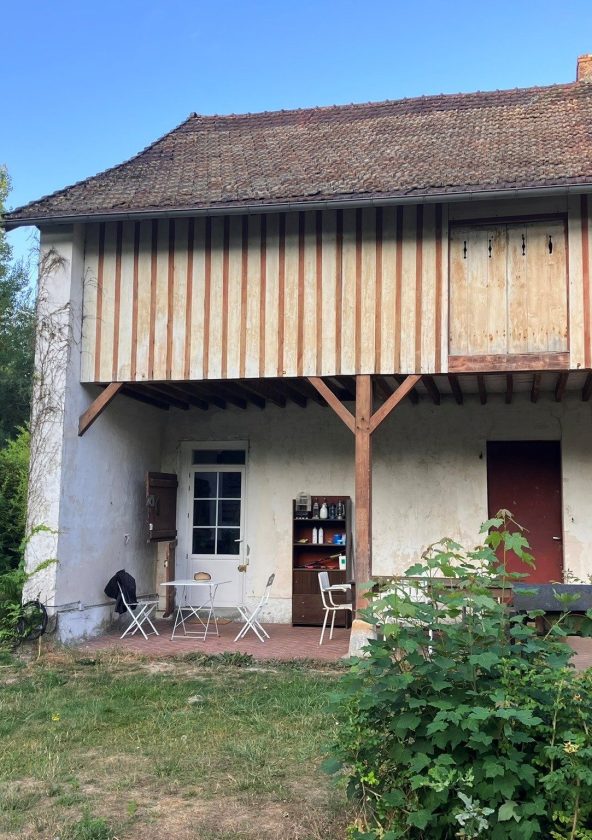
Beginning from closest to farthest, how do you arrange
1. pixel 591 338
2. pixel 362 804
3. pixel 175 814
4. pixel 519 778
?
pixel 519 778
pixel 362 804
pixel 175 814
pixel 591 338

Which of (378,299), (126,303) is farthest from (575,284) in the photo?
(126,303)

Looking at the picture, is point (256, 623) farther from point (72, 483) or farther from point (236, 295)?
point (236, 295)

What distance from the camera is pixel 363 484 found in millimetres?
7680

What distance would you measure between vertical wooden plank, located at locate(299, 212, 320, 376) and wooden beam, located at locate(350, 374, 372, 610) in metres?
0.58

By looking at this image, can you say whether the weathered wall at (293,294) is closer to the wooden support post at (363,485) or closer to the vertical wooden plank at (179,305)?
the vertical wooden plank at (179,305)

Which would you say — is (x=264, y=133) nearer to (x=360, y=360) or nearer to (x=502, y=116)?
(x=502, y=116)

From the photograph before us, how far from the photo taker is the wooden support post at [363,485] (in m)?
7.48

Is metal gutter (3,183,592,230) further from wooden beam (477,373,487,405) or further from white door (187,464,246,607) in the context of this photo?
white door (187,464,246,607)

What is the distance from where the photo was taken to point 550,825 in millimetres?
2691

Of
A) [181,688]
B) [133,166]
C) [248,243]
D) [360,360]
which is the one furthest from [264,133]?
[181,688]

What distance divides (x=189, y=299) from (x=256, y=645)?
3910 millimetres

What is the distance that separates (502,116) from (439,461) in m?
4.56

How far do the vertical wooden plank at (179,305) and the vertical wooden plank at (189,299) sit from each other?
1cm

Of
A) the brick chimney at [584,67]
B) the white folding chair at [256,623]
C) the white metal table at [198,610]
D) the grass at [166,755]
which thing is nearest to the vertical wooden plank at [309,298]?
the white folding chair at [256,623]
